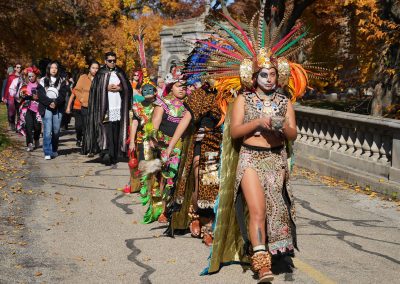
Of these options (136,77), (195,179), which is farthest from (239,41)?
(136,77)

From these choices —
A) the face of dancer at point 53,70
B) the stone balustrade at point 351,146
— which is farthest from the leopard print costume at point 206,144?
the face of dancer at point 53,70

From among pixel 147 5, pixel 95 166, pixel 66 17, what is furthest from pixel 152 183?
pixel 147 5

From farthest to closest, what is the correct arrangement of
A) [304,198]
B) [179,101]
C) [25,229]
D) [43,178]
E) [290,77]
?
[43,178] < [304,198] < [179,101] < [25,229] < [290,77]

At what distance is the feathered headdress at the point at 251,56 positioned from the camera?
22.2ft

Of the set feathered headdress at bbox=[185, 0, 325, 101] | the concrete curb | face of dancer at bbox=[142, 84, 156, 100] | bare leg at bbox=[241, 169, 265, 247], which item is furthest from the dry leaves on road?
bare leg at bbox=[241, 169, 265, 247]

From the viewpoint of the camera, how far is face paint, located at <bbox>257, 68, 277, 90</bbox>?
6633mm

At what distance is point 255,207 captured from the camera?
6480 millimetres

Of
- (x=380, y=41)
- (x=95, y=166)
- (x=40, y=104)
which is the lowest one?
(x=95, y=166)

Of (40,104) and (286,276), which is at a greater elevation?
(40,104)

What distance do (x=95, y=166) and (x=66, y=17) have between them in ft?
92.8

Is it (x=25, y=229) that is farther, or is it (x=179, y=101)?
(x=179, y=101)

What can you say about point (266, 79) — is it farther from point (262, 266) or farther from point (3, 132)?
point (3, 132)

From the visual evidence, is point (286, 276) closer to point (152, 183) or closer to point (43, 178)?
point (152, 183)

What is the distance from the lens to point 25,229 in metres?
8.63
